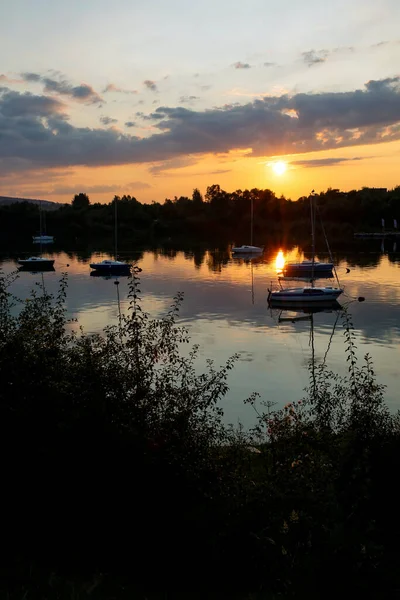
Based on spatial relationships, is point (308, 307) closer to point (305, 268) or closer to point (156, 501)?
point (305, 268)

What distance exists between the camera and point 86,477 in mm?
9320

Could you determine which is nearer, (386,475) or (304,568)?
(304,568)

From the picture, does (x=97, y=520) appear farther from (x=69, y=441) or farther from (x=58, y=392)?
(x=58, y=392)

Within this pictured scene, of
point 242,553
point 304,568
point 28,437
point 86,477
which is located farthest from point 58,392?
point 304,568

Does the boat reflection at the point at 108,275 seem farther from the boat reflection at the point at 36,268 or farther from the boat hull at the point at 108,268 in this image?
the boat reflection at the point at 36,268

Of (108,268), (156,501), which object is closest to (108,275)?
(108,268)

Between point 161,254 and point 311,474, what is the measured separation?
123959 millimetres

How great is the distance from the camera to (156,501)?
9320 mm

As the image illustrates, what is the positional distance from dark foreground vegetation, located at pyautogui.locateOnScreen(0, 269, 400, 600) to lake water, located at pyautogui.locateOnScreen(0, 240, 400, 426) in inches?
448

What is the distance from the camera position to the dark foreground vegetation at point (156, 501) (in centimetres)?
789

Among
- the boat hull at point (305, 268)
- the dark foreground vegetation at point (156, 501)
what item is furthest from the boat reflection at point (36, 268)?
the dark foreground vegetation at point (156, 501)

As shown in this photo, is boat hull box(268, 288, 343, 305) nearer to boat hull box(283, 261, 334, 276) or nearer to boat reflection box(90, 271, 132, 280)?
boat hull box(283, 261, 334, 276)

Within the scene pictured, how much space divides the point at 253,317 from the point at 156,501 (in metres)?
41.6

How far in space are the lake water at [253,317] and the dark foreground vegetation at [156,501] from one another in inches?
448
